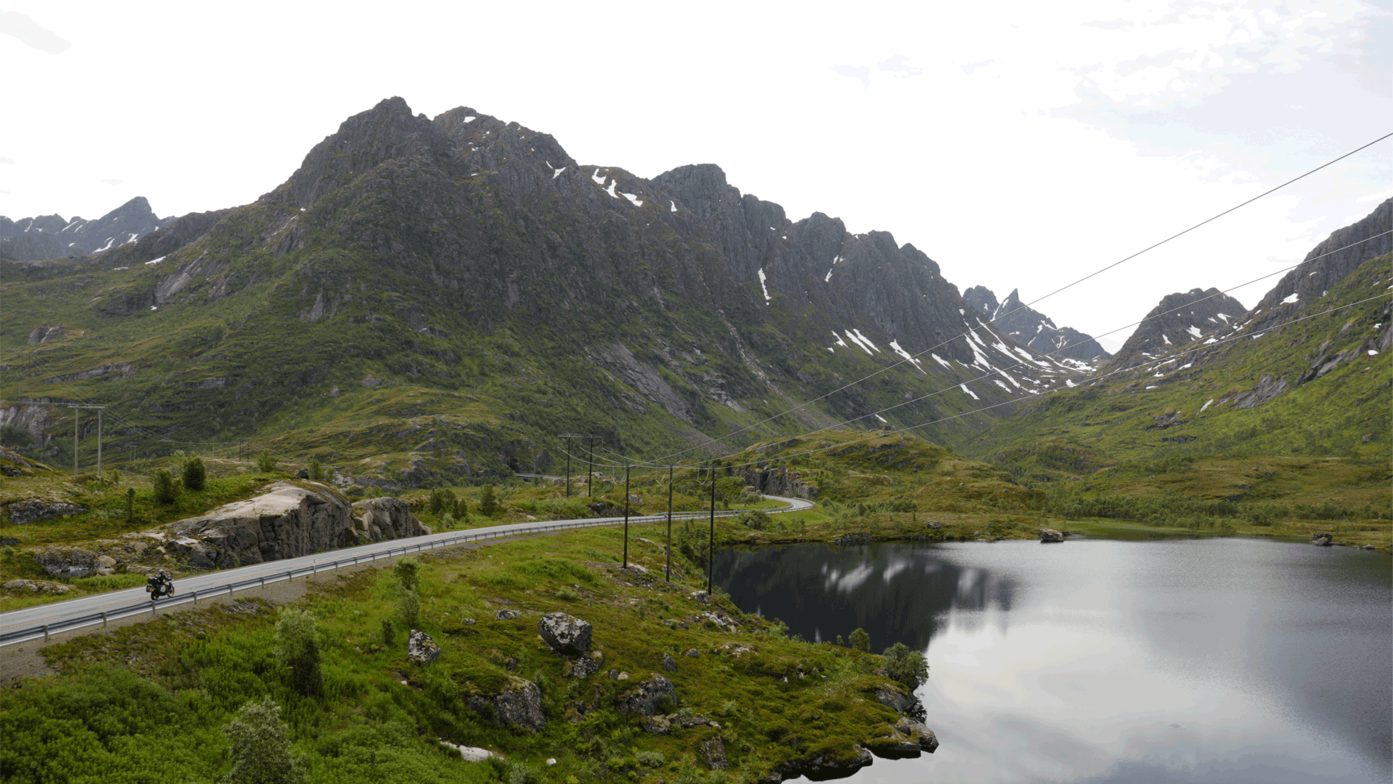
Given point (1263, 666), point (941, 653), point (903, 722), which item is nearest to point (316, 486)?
point (903, 722)

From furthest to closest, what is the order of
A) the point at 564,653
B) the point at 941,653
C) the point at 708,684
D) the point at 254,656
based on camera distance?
the point at 941,653 → the point at 708,684 → the point at 564,653 → the point at 254,656

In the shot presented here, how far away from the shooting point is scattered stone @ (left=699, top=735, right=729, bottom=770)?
35.3 m

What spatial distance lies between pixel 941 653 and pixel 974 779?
A: 26.8 metres

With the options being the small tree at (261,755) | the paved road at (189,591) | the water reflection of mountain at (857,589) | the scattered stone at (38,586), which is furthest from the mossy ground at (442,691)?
the water reflection of mountain at (857,589)

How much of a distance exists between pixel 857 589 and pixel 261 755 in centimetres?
8466

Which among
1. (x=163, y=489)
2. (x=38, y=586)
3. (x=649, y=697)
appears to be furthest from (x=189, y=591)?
(x=649, y=697)

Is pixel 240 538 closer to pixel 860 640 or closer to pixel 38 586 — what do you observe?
pixel 38 586

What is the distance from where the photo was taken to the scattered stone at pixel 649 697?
36.8 m

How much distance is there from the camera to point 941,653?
217 feet

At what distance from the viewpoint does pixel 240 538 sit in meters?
44.8

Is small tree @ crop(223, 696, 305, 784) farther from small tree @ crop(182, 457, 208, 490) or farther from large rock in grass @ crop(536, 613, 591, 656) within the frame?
small tree @ crop(182, 457, 208, 490)

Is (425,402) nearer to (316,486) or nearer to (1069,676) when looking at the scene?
(316,486)

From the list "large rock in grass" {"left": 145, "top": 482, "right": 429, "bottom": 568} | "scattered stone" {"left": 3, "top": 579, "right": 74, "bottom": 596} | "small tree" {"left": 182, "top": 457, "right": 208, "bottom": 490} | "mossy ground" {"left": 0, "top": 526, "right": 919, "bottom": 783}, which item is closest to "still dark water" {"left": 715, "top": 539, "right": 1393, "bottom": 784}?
"mossy ground" {"left": 0, "top": 526, "right": 919, "bottom": 783}

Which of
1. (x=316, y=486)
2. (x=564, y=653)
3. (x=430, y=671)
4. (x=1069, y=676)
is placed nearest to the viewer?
(x=430, y=671)
